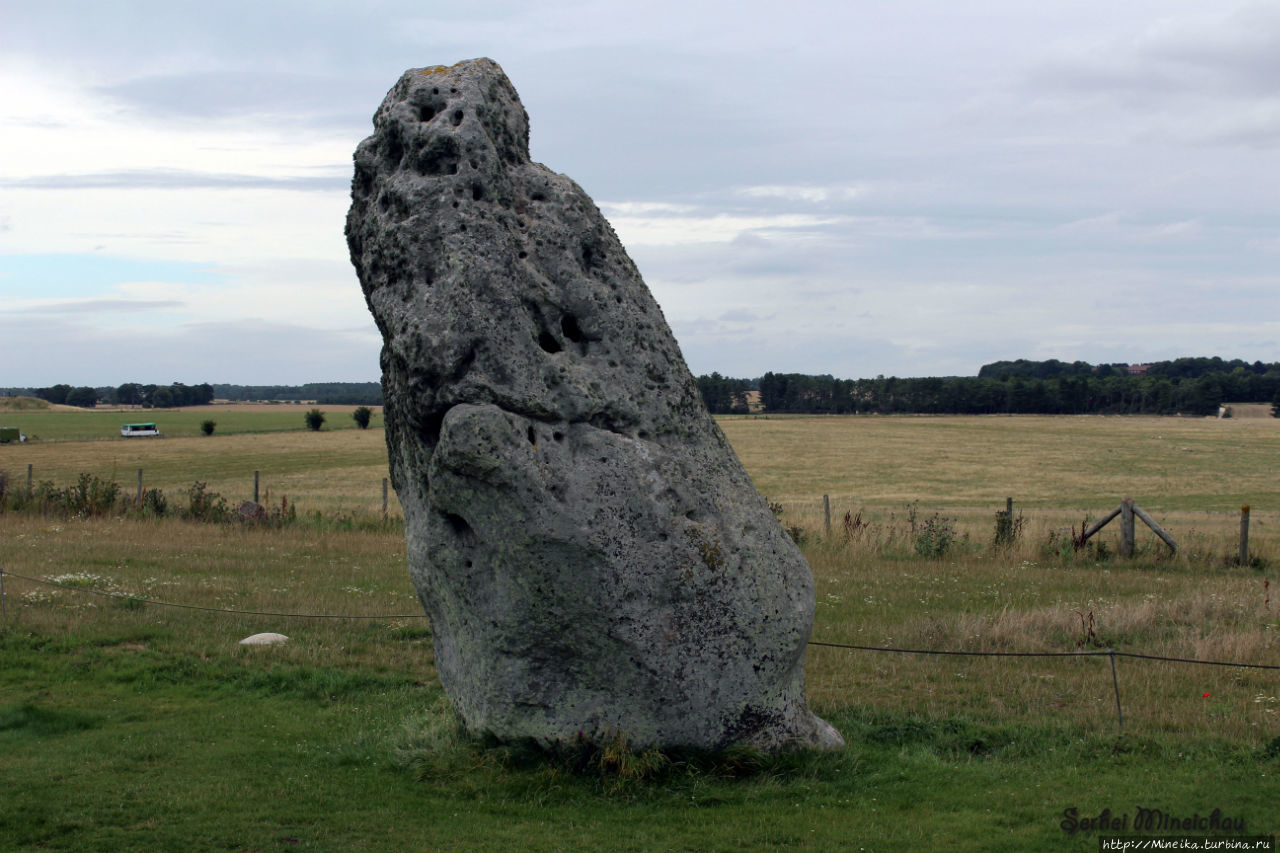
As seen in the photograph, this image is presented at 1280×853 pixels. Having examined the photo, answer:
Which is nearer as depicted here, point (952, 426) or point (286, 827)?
point (286, 827)

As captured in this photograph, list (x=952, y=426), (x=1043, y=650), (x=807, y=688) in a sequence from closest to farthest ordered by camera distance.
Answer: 1. (x=807, y=688)
2. (x=1043, y=650)
3. (x=952, y=426)

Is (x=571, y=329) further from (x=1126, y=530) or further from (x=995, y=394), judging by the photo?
(x=995, y=394)

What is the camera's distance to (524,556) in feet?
27.3

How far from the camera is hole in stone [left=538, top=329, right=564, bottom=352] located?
8859 millimetres

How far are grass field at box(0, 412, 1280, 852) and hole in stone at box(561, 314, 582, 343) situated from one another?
3.79m

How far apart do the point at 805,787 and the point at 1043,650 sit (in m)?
6.54

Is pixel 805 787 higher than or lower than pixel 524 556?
lower

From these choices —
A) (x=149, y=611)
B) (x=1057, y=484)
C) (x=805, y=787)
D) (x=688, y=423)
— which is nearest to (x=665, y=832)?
(x=805, y=787)

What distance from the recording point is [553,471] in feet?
27.3

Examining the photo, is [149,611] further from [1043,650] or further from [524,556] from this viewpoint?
[1043,650]

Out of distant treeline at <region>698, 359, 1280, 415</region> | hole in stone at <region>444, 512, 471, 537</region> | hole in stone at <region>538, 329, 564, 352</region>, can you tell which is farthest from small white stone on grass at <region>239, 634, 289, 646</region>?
distant treeline at <region>698, 359, 1280, 415</region>

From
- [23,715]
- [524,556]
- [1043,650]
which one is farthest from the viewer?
[1043,650]

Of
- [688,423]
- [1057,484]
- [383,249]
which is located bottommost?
[1057,484]

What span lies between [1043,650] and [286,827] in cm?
1014
